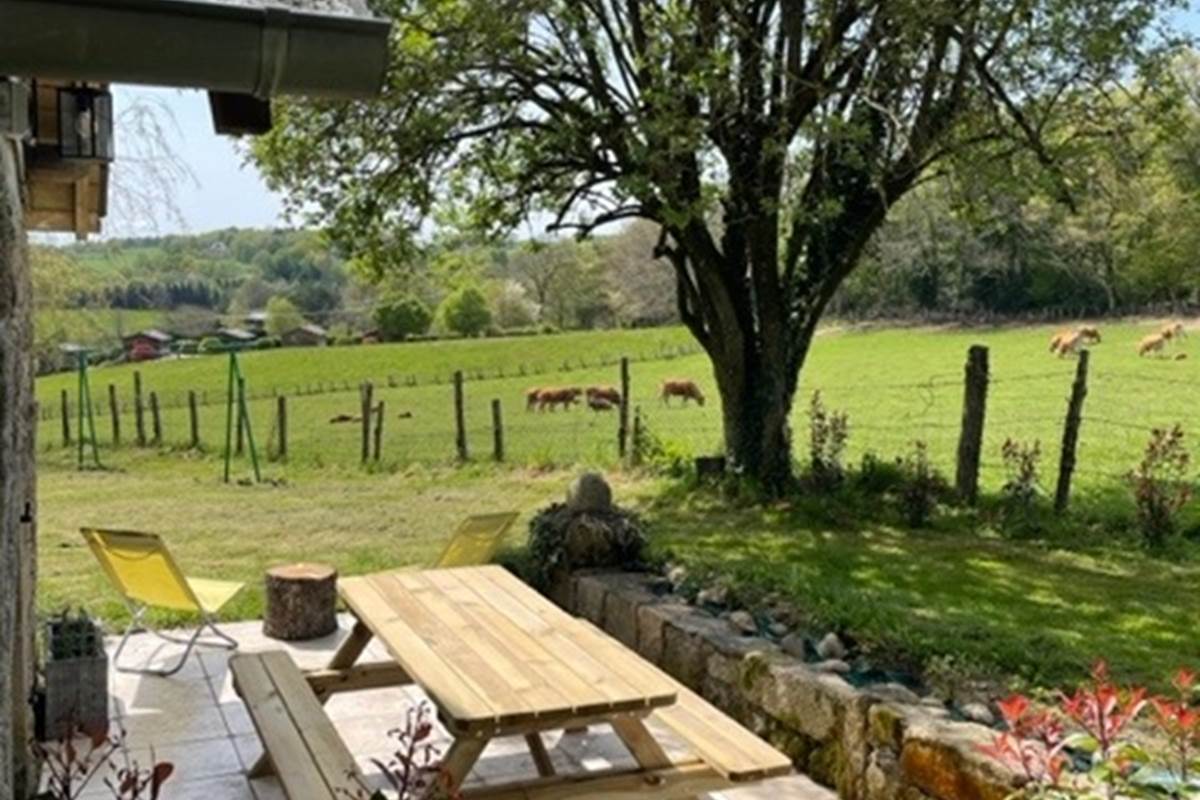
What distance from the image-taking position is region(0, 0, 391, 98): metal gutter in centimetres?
173

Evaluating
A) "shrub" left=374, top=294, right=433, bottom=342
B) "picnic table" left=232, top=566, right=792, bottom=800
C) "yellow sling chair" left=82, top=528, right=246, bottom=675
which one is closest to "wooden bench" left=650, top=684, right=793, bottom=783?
"picnic table" left=232, top=566, right=792, bottom=800

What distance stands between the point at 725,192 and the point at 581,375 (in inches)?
577

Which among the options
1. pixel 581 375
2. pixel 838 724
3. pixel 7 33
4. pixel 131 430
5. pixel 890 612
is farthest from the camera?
pixel 581 375

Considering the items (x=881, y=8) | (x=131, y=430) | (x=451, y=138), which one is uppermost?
(x=881, y=8)

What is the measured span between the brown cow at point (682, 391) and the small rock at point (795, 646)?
14.6 metres

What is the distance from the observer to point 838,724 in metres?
4.06

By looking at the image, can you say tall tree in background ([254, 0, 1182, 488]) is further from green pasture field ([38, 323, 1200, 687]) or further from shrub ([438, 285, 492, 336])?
shrub ([438, 285, 492, 336])

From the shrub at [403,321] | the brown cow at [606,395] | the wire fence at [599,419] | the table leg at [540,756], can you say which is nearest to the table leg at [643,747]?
the table leg at [540,756]

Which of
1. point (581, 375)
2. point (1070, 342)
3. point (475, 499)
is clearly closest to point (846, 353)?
point (1070, 342)

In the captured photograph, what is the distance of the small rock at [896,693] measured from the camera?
12.7ft

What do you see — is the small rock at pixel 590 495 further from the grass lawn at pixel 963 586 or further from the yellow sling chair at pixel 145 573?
the yellow sling chair at pixel 145 573

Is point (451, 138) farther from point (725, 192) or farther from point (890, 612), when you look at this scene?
point (890, 612)

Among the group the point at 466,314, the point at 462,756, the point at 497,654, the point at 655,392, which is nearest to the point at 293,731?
the point at 497,654

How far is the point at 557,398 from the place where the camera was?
19.2 metres
